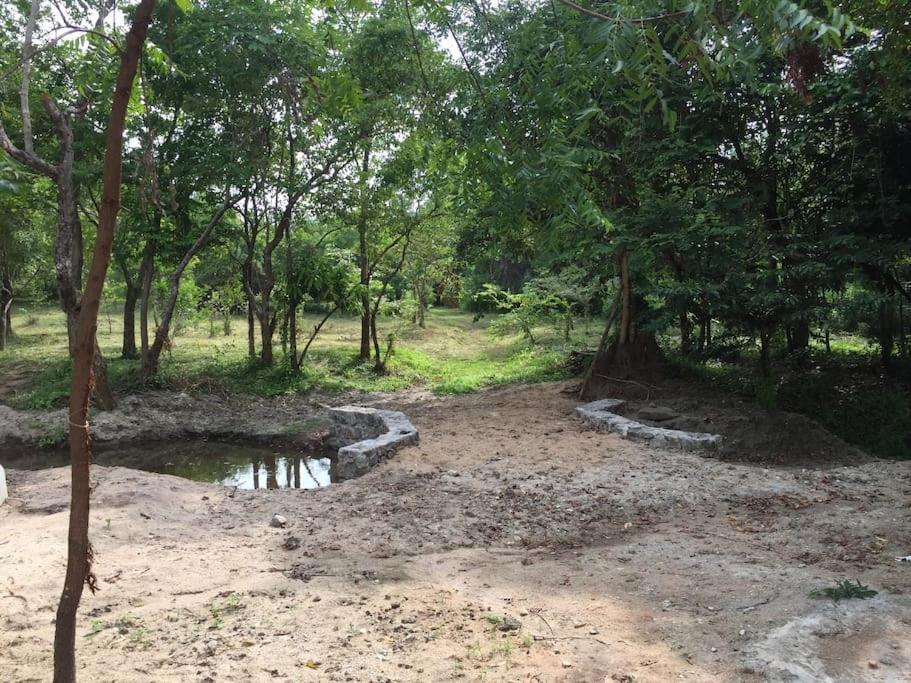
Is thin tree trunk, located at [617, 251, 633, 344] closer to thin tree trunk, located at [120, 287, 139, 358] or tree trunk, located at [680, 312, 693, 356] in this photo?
tree trunk, located at [680, 312, 693, 356]

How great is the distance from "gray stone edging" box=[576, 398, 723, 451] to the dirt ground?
390 millimetres

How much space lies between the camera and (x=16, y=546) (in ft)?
15.2

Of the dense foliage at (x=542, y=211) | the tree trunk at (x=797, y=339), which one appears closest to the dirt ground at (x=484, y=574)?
the dense foliage at (x=542, y=211)

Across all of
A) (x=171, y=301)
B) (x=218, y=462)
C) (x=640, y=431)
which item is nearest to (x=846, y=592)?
(x=640, y=431)

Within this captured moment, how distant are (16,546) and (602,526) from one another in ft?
13.8

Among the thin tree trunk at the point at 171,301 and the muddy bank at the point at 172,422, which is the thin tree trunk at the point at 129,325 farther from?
the muddy bank at the point at 172,422

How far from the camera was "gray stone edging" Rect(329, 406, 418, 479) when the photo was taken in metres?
7.32

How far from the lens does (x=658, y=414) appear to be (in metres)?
8.87

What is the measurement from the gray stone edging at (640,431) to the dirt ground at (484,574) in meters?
0.39

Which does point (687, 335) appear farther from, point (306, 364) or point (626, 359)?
point (306, 364)

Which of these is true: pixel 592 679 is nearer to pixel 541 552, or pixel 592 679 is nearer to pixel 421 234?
pixel 541 552

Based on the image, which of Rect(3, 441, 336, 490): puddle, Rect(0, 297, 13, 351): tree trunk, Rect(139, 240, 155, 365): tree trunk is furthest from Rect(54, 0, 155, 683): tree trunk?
Rect(0, 297, 13, 351): tree trunk

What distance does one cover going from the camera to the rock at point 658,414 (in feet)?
28.9

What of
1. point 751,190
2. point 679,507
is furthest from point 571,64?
point 751,190
